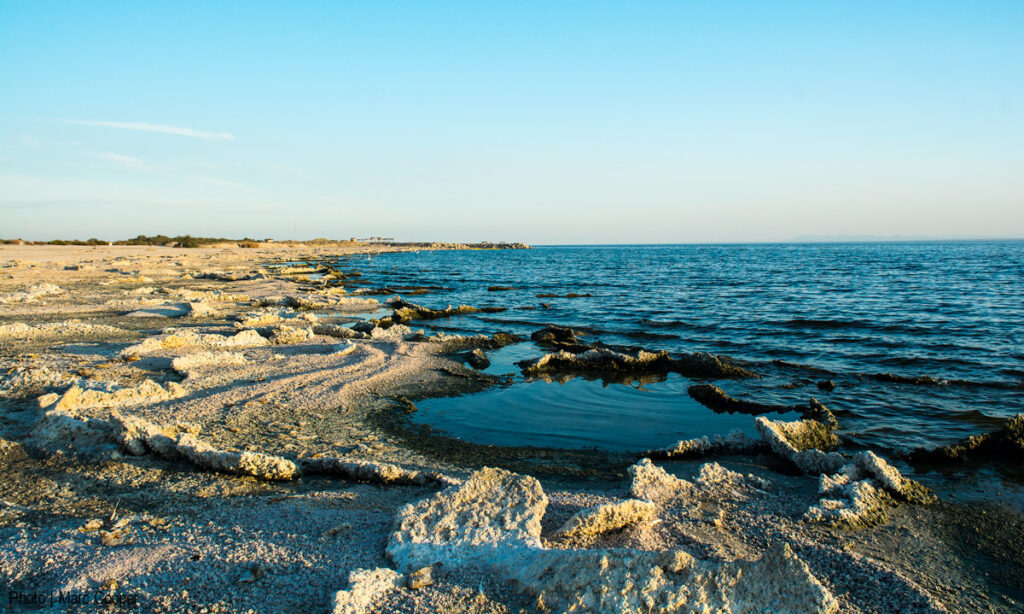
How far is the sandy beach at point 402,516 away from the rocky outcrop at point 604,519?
0.02 meters

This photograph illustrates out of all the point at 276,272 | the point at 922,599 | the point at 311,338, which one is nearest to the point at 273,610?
the point at 922,599

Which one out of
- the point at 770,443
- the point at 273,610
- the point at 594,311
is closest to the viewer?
the point at 273,610

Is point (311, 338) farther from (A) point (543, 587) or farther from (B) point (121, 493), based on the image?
(A) point (543, 587)

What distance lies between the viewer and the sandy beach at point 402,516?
3256 millimetres

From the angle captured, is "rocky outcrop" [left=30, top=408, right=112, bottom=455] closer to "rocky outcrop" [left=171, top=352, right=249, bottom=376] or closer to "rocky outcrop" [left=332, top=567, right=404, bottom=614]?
"rocky outcrop" [left=171, top=352, right=249, bottom=376]

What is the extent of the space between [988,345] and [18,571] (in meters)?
17.7

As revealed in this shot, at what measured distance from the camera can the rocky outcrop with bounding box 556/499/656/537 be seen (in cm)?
412

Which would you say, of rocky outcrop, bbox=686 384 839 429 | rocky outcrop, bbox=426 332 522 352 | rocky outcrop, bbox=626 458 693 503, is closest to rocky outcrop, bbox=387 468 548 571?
rocky outcrop, bbox=626 458 693 503

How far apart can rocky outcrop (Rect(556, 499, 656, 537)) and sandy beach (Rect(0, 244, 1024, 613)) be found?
2cm

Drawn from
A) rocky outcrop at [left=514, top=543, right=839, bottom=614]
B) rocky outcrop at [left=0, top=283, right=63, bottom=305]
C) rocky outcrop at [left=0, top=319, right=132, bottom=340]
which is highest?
rocky outcrop at [left=0, top=283, right=63, bottom=305]

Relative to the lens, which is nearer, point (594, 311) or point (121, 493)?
point (121, 493)

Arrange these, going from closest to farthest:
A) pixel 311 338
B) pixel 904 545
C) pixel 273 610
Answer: pixel 273 610 → pixel 904 545 → pixel 311 338

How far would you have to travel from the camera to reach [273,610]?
10.4 ft

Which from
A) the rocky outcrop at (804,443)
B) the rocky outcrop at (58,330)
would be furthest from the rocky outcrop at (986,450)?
the rocky outcrop at (58,330)
